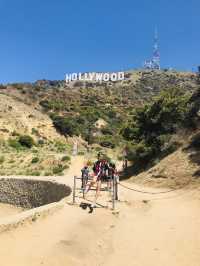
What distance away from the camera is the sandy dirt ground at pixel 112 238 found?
9820mm

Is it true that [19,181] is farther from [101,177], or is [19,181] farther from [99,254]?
[99,254]

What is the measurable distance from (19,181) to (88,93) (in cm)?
7027

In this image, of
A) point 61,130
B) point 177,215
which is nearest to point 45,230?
point 177,215

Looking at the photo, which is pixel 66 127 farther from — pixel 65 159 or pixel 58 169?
pixel 58 169

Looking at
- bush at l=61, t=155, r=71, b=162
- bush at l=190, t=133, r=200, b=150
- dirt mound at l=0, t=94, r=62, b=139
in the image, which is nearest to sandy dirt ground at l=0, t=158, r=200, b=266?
bush at l=190, t=133, r=200, b=150

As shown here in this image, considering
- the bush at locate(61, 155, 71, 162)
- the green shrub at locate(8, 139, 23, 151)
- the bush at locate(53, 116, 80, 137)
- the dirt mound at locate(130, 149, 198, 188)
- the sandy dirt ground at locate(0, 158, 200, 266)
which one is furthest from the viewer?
the bush at locate(53, 116, 80, 137)

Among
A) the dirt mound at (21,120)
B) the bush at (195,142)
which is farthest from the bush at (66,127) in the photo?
the bush at (195,142)

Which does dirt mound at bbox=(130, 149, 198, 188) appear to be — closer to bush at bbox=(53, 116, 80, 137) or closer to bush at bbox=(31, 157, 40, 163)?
bush at bbox=(31, 157, 40, 163)

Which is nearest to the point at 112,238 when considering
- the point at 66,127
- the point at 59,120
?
the point at 66,127

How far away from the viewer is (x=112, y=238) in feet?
38.3

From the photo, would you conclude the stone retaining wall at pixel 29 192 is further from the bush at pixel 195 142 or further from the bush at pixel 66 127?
the bush at pixel 66 127

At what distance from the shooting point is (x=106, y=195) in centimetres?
1658

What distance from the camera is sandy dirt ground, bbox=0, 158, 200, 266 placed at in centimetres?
982

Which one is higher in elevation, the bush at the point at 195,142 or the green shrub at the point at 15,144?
the bush at the point at 195,142
